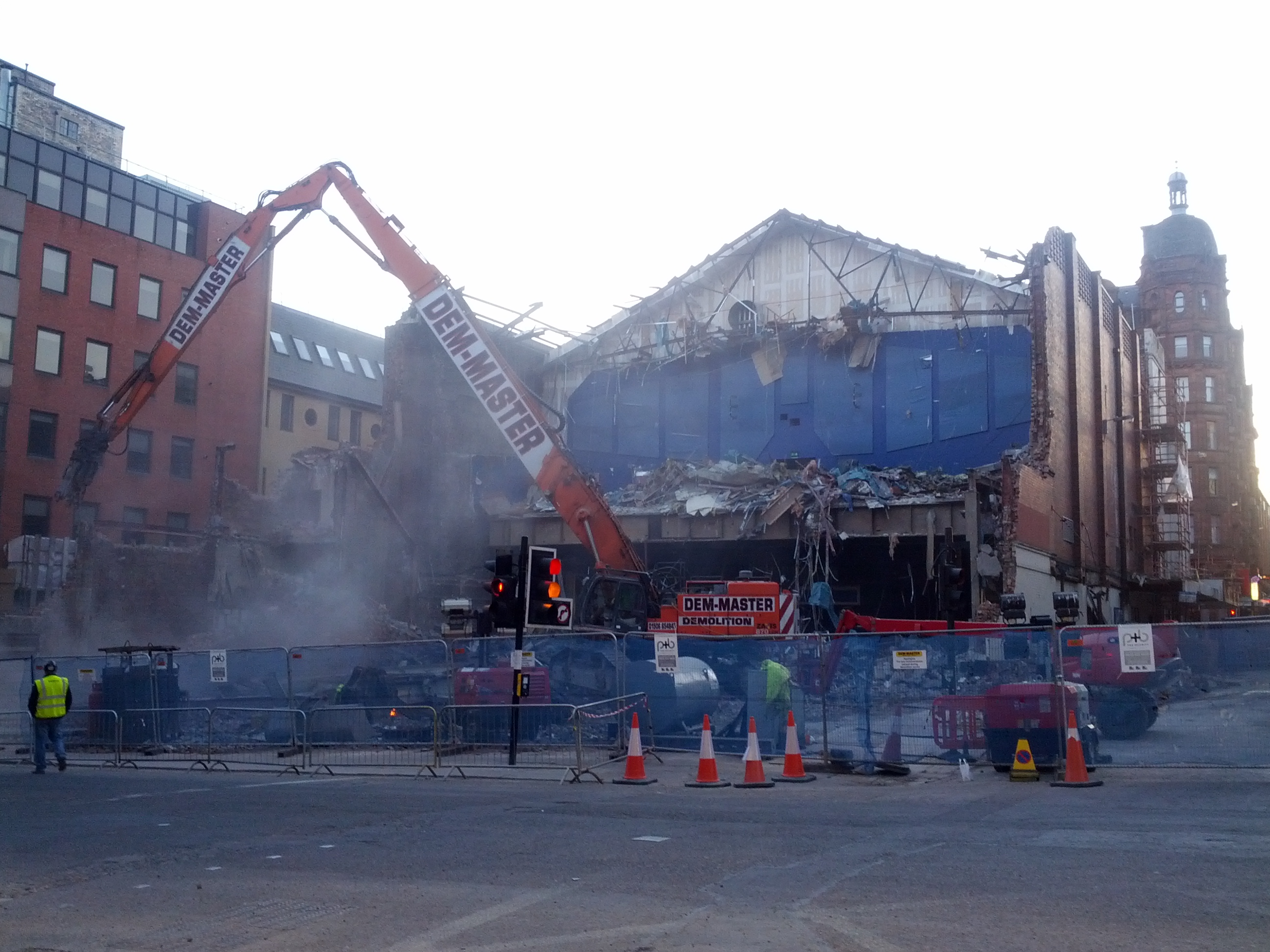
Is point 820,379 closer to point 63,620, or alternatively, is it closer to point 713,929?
point 63,620

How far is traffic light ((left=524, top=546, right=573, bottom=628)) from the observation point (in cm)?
1675

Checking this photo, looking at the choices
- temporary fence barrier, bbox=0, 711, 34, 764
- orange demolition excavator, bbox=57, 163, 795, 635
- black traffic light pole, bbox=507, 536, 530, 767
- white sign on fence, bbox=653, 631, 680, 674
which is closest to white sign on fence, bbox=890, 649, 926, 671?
white sign on fence, bbox=653, 631, 680, 674

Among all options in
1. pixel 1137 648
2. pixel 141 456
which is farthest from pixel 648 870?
pixel 141 456

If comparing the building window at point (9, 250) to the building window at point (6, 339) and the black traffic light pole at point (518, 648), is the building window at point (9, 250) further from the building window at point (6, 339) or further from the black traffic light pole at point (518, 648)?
the black traffic light pole at point (518, 648)

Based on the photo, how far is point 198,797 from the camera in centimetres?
1361

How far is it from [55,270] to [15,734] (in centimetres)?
2565

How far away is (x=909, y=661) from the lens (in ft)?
51.7

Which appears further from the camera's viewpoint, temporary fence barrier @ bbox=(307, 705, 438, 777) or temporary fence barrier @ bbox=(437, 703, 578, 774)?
temporary fence barrier @ bbox=(307, 705, 438, 777)

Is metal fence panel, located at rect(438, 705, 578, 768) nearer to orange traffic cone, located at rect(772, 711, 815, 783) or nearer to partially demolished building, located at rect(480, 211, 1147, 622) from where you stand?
orange traffic cone, located at rect(772, 711, 815, 783)

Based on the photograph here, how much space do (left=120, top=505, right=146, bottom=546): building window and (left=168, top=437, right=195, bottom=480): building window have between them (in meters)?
1.91

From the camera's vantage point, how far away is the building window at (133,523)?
37.5 metres

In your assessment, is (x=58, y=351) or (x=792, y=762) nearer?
(x=792, y=762)

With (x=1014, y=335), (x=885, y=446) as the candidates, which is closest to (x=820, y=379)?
(x=885, y=446)

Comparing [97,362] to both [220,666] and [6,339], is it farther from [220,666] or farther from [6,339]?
[220,666]
